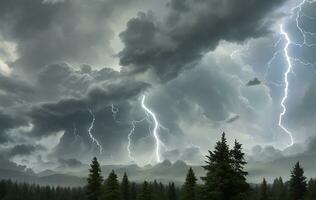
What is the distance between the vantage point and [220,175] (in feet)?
103

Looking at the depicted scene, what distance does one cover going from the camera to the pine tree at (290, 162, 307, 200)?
285 ft

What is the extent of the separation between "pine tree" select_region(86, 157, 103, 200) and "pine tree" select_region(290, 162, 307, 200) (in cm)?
3624

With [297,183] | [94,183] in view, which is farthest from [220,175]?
[297,183]

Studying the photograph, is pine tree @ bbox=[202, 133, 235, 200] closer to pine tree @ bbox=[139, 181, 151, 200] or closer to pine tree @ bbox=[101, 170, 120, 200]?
pine tree @ bbox=[101, 170, 120, 200]

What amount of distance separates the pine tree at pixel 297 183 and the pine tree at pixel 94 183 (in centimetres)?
3624

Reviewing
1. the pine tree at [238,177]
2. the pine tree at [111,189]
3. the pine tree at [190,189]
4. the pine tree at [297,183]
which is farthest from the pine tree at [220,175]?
the pine tree at [297,183]

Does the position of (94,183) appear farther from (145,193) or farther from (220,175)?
(220,175)

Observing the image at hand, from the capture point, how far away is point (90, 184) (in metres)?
66.4

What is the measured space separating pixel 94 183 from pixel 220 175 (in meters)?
37.3

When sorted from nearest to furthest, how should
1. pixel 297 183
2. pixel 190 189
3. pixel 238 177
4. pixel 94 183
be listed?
1. pixel 238 177
2. pixel 94 183
3. pixel 190 189
4. pixel 297 183

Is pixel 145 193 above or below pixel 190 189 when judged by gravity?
above

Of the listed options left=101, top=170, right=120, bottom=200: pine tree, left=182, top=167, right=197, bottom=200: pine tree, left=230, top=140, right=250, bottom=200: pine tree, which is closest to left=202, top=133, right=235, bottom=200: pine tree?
left=230, top=140, right=250, bottom=200: pine tree

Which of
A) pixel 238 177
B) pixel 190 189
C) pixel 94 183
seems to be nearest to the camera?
pixel 238 177

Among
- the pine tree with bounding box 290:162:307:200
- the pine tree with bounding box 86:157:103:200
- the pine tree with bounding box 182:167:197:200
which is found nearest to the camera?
the pine tree with bounding box 86:157:103:200
